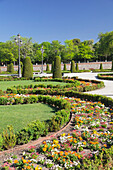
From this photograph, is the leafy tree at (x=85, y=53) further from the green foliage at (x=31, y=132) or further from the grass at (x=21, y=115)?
the green foliage at (x=31, y=132)

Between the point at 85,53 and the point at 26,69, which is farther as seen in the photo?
the point at 85,53

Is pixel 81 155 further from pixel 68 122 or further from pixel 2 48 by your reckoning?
pixel 2 48

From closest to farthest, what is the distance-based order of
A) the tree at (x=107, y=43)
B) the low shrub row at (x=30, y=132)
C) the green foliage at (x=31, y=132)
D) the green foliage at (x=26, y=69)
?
the low shrub row at (x=30, y=132), the green foliage at (x=31, y=132), the green foliage at (x=26, y=69), the tree at (x=107, y=43)

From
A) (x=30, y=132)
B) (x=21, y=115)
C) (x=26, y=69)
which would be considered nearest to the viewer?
(x=30, y=132)

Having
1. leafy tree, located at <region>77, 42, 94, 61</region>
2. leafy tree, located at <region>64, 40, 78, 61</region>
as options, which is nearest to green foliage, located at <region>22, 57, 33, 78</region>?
leafy tree, located at <region>64, 40, 78, 61</region>

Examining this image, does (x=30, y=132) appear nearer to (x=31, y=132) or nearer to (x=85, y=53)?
(x=31, y=132)

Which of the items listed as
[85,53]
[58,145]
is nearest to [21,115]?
[58,145]

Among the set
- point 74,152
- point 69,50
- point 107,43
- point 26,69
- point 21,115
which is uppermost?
point 107,43

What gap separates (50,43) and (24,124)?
5787 centimetres

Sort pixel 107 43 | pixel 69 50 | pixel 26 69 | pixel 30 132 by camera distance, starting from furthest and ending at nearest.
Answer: pixel 69 50 < pixel 107 43 < pixel 26 69 < pixel 30 132

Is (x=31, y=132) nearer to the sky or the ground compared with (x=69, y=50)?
nearer to the ground

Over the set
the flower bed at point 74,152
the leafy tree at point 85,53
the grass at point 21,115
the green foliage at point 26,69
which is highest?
the leafy tree at point 85,53

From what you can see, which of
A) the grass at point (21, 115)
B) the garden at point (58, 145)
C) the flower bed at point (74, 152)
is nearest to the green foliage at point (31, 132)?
the garden at point (58, 145)

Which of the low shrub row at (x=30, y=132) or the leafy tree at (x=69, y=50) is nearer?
the low shrub row at (x=30, y=132)
